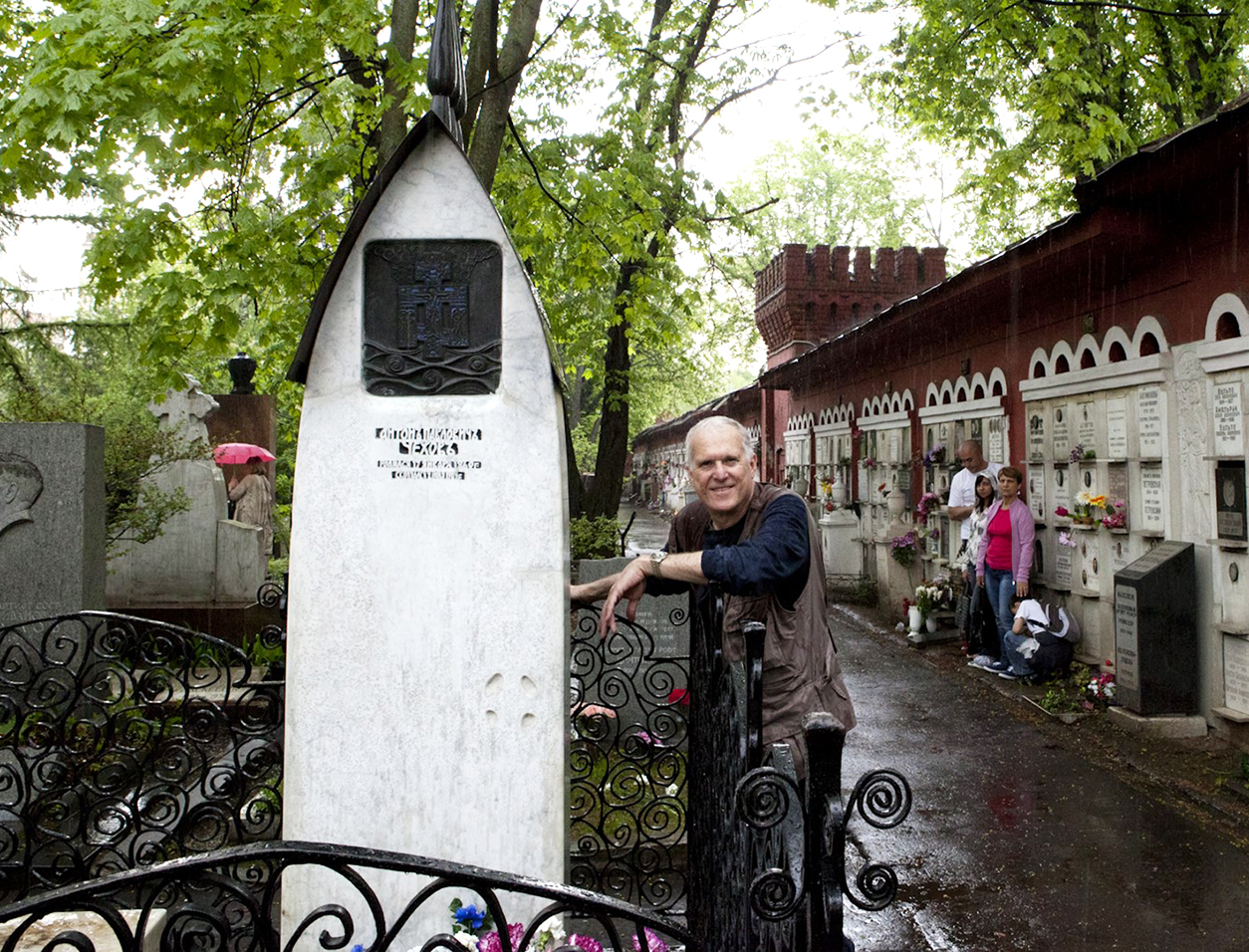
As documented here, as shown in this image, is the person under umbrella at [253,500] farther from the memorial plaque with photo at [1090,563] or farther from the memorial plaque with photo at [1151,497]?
the memorial plaque with photo at [1151,497]

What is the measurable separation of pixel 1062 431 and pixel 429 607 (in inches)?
325

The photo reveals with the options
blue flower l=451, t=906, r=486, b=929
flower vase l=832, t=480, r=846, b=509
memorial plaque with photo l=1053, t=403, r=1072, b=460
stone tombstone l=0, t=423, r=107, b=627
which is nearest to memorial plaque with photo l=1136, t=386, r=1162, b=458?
memorial plaque with photo l=1053, t=403, r=1072, b=460

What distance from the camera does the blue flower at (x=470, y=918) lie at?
9.89ft

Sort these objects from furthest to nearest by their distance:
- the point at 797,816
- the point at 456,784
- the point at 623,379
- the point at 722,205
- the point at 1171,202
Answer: the point at 623,379 < the point at 722,205 < the point at 1171,202 < the point at 456,784 < the point at 797,816

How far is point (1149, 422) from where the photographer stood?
28.0 ft

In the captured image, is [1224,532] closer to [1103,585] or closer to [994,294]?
[1103,585]

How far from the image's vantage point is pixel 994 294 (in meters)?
11.6

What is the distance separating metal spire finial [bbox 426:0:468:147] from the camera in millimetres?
3762

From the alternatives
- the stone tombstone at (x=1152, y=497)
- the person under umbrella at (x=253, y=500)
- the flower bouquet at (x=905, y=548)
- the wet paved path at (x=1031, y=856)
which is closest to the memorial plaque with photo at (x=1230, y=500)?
the stone tombstone at (x=1152, y=497)

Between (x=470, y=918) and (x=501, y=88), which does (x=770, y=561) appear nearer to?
(x=470, y=918)

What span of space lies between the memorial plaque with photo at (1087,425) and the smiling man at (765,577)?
6.93m

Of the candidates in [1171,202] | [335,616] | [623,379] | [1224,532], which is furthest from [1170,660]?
[623,379]

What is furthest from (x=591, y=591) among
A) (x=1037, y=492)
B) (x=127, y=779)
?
(x=1037, y=492)

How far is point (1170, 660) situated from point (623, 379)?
8619 millimetres
